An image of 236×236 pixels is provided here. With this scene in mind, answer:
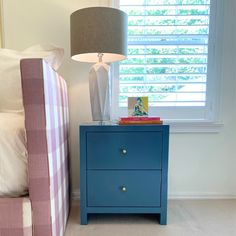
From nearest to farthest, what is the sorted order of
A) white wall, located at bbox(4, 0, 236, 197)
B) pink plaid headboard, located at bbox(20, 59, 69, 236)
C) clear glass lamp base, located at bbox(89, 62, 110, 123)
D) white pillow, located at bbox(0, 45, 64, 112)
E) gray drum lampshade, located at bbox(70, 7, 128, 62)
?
pink plaid headboard, located at bbox(20, 59, 69, 236) → white pillow, located at bbox(0, 45, 64, 112) → gray drum lampshade, located at bbox(70, 7, 128, 62) → clear glass lamp base, located at bbox(89, 62, 110, 123) → white wall, located at bbox(4, 0, 236, 197)

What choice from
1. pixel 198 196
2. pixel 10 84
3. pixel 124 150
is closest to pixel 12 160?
pixel 10 84

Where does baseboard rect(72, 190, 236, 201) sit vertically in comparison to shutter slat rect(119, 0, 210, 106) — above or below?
below

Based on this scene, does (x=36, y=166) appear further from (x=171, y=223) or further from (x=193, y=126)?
(x=193, y=126)

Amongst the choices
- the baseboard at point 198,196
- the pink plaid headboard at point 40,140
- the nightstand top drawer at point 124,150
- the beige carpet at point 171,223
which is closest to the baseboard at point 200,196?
the baseboard at point 198,196

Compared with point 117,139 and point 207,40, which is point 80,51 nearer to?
point 117,139

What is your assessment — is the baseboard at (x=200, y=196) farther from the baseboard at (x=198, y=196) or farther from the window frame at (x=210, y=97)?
the window frame at (x=210, y=97)

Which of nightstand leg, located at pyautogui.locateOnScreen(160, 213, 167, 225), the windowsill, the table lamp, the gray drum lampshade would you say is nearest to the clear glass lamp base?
the table lamp

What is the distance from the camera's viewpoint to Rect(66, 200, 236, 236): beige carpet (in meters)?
1.25

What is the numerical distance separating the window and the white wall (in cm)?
12

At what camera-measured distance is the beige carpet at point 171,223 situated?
1.25m

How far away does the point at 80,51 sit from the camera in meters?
1.30

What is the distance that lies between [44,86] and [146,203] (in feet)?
2.95

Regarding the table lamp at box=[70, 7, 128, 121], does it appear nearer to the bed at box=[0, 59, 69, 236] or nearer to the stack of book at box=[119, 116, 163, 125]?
the stack of book at box=[119, 116, 163, 125]

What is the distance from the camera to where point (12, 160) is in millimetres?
864
